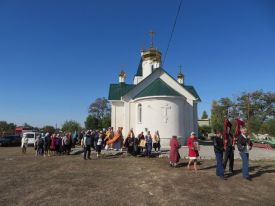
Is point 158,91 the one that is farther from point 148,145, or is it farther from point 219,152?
point 219,152

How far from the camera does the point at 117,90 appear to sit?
33.6 meters

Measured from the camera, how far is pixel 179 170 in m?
11.8

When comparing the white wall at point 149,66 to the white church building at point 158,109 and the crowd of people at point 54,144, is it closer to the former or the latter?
the white church building at point 158,109

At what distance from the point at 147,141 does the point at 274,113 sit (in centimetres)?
5660

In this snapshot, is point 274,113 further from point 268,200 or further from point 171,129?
point 268,200

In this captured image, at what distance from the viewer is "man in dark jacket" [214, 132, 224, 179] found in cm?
1016

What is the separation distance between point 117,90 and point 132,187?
25.3 meters

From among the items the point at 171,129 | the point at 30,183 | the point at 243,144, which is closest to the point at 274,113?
the point at 171,129

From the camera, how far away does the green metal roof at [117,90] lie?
32.4 m

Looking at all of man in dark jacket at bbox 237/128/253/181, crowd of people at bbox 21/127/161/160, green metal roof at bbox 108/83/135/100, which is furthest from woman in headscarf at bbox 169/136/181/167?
green metal roof at bbox 108/83/135/100

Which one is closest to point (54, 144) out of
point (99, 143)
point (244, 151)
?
point (99, 143)

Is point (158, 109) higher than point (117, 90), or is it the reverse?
point (117, 90)

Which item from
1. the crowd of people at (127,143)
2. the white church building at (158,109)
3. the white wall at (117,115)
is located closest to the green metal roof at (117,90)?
the white church building at (158,109)

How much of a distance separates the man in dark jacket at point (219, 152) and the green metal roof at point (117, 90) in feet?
72.8
